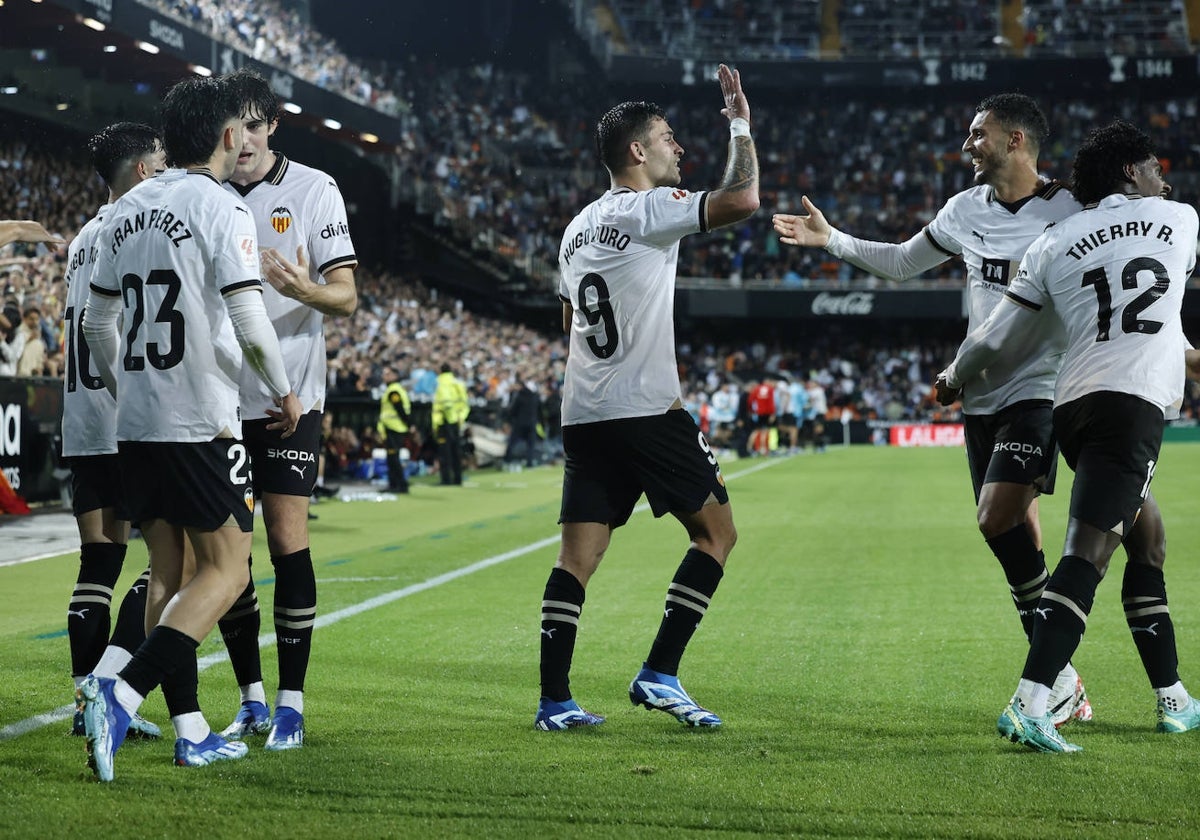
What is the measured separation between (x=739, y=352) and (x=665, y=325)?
43865mm

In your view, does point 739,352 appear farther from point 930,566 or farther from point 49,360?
point 930,566

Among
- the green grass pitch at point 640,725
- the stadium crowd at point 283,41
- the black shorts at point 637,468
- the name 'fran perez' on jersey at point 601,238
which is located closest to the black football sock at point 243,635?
the green grass pitch at point 640,725

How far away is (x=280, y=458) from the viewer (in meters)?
4.65

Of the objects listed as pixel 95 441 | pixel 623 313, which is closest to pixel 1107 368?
pixel 623 313

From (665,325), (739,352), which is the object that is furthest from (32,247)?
(739,352)

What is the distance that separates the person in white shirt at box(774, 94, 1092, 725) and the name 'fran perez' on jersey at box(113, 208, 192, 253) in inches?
100

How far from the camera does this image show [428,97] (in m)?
45.2

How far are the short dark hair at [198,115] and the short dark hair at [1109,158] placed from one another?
2.81 m

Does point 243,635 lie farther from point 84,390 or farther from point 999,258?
point 999,258

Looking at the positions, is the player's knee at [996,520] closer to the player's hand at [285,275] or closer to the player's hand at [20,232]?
the player's hand at [285,275]

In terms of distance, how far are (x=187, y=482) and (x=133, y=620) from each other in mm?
746

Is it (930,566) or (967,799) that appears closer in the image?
(967,799)

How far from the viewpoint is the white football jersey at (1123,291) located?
459cm

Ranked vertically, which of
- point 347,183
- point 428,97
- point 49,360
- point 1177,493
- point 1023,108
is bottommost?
point 1177,493
